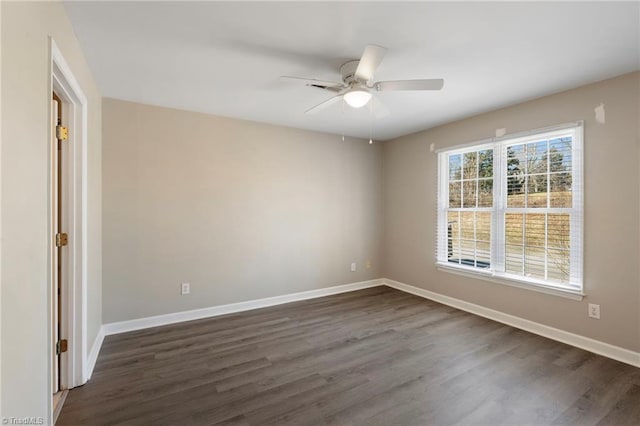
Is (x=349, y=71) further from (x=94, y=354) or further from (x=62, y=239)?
(x=94, y=354)

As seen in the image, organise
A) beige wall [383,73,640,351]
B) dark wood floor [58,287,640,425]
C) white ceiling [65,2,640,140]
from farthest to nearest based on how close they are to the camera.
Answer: beige wall [383,73,640,351]
dark wood floor [58,287,640,425]
white ceiling [65,2,640,140]

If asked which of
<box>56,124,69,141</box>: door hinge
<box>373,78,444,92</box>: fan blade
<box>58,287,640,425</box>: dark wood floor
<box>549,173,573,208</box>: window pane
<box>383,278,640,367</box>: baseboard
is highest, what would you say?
<box>373,78,444,92</box>: fan blade

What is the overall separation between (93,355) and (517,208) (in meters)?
4.45

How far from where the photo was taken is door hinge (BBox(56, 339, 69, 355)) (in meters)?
2.08

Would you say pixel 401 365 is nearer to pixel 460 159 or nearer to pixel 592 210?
pixel 592 210

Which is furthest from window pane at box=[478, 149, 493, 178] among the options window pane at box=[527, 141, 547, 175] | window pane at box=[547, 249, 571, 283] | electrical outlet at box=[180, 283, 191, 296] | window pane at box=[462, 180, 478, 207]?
electrical outlet at box=[180, 283, 191, 296]

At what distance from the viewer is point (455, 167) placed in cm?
406

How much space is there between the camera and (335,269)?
15.1ft

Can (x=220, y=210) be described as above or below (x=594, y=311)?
above

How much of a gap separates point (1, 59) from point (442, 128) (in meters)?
4.23

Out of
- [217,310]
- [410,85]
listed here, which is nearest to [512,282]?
[410,85]

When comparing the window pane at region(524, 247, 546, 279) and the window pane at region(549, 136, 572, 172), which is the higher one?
the window pane at region(549, 136, 572, 172)

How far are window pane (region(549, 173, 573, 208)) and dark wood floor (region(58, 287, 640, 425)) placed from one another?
1.41m

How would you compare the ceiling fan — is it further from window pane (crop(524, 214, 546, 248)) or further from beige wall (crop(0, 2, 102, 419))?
window pane (crop(524, 214, 546, 248))
